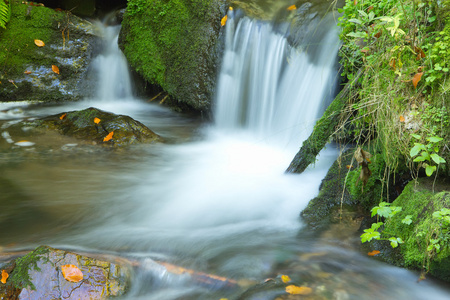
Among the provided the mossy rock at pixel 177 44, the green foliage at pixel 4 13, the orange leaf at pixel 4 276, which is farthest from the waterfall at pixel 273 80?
the green foliage at pixel 4 13

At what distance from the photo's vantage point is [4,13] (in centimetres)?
743

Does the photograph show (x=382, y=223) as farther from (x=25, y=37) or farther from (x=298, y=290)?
(x=25, y=37)

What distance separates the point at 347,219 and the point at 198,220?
1.39m

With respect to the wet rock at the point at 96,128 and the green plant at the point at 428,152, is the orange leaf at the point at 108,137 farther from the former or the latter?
the green plant at the point at 428,152

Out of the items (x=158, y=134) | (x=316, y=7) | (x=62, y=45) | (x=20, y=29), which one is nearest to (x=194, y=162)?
(x=158, y=134)

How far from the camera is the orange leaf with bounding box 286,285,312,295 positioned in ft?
8.80

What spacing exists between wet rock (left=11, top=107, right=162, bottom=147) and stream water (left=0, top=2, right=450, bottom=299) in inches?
9.2

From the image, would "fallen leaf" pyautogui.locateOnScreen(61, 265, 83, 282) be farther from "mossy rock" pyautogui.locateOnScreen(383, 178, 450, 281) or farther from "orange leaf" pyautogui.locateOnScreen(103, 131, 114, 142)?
"orange leaf" pyautogui.locateOnScreen(103, 131, 114, 142)

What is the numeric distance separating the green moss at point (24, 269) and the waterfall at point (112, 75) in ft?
18.4

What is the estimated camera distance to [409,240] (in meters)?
2.91

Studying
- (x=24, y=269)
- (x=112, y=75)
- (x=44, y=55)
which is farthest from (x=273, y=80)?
(x=44, y=55)

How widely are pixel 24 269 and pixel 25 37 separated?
6415 millimetres

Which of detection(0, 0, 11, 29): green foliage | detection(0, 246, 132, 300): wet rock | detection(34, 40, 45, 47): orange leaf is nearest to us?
detection(0, 246, 132, 300): wet rock

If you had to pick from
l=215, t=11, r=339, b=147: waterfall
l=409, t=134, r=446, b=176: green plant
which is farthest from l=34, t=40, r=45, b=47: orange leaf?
l=409, t=134, r=446, b=176: green plant
